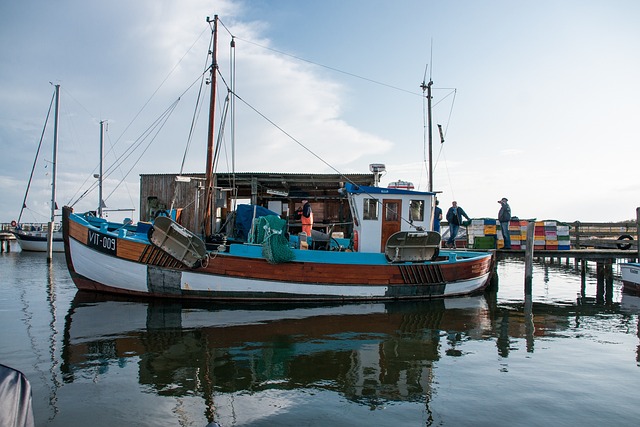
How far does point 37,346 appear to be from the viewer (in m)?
6.74

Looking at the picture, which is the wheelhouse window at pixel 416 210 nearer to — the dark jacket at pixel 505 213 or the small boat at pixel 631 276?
the dark jacket at pixel 505 213

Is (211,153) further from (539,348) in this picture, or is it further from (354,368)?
(539,348)

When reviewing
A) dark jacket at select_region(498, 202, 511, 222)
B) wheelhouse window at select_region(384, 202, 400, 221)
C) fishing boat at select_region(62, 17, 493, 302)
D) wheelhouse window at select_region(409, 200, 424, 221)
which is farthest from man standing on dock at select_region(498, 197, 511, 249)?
wheelhouse window at select_region(384, 202, 400, 221)

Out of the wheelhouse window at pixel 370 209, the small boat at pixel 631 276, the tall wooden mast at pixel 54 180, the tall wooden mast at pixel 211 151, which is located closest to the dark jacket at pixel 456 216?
the wheelhouse window at pixel 370 209

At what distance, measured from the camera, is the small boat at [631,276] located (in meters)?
14.6

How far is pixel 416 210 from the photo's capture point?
12.7 m

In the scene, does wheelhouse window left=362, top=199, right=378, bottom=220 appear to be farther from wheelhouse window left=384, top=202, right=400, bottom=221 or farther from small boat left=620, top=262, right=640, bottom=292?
small boat left=620, top=262, right=640, bottom=292

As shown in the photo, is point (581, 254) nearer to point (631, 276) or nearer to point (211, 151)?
point (631, 276)

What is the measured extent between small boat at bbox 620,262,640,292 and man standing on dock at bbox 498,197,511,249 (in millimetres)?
3942

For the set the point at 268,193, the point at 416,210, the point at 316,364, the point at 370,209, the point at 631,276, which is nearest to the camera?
the point at 316,364

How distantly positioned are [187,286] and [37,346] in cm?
416

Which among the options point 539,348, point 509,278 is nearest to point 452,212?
point 509,278

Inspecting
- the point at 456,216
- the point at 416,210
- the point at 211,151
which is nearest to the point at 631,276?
the point at 456,216

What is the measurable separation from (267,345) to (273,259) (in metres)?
3.71
